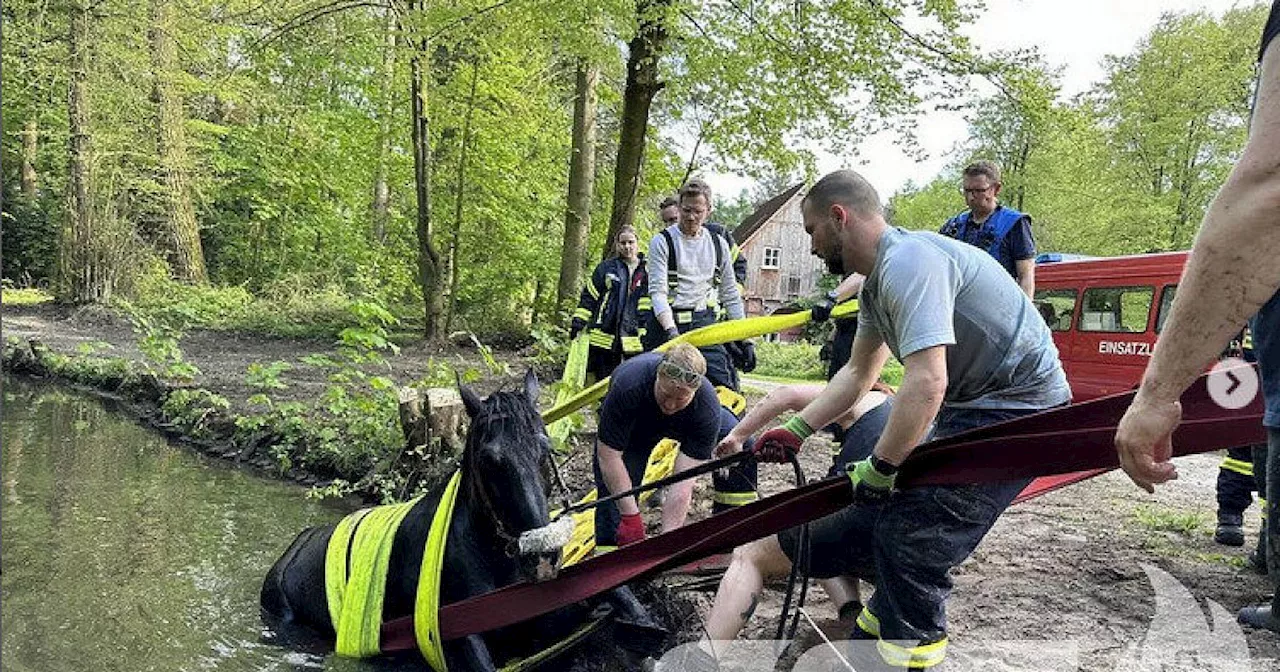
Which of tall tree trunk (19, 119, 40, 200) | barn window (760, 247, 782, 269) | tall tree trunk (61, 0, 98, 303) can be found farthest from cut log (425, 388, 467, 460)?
barn window (760, 247, 782, 269)

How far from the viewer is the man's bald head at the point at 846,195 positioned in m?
2.94

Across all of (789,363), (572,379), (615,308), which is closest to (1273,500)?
(572,379)

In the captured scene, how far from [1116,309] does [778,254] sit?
36.4 meters

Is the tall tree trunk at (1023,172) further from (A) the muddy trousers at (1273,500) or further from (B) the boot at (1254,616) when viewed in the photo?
(A) the muddy trousers at (1273,500)

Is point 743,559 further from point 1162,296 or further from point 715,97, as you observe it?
point 1162,296

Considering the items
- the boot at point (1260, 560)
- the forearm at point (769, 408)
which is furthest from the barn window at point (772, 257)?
the boot at point (1260, 560)

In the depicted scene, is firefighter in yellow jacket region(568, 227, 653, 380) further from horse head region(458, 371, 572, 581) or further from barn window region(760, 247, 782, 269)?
barn window region(760, 247, 782, 269)

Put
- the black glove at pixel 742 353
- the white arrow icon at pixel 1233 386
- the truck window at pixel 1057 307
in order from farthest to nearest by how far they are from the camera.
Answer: the truck window at pixel 1057 307, the black glove at pixel 742 353, the white arrow icon at pixel 1233 386

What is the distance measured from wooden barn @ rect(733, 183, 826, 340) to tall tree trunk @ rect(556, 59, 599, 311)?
31689mm

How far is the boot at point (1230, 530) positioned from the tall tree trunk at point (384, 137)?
12.4 m

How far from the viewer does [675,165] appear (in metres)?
16.9

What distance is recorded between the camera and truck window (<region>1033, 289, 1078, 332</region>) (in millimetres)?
14648

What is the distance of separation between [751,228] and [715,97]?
3605cm

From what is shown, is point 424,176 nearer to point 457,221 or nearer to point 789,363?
point 457,221
